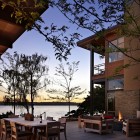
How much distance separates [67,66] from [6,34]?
19.9 meters

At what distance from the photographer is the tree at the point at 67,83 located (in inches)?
965

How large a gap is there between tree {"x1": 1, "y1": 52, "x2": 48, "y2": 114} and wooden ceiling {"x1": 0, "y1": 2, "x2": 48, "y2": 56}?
1494 cm

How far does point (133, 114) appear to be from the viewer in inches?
632

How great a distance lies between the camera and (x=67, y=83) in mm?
24422

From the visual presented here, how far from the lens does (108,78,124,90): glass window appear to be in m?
19.0

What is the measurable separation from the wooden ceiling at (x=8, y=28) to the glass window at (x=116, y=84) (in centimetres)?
1434

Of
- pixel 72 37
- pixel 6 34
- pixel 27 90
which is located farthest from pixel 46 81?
pixel 72 37

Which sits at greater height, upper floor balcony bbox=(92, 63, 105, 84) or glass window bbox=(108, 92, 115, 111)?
upper floor balcony bbox=(92, 63, 105, 84)

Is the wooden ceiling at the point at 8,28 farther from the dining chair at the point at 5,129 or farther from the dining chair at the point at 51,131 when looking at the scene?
the dining chair at the point at 5,129

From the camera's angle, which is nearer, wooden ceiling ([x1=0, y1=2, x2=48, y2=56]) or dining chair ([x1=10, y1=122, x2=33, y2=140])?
wooden ceiling ([x1=0, y1=2, x2=48, y2=56])

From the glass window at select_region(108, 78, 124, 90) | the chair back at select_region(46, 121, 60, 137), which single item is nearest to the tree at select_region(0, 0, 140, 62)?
the chair back at select_region(46, 121, 60, 137)

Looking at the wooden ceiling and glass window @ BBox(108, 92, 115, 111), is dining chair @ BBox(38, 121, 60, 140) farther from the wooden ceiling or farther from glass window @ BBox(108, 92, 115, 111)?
glass window @ BBox(108, 92, 115, 111)

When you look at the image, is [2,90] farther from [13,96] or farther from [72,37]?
[72,37]

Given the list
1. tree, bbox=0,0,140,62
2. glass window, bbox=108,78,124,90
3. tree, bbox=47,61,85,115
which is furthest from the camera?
tree, bbox=47,61,85,115
